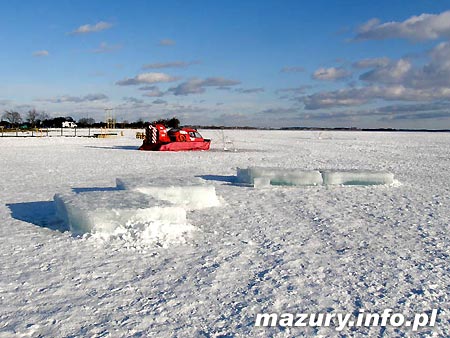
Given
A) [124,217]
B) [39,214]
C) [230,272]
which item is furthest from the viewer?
[39,214]

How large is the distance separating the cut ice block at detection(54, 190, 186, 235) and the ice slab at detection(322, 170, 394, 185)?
5.11m

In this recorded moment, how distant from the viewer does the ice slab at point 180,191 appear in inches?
273

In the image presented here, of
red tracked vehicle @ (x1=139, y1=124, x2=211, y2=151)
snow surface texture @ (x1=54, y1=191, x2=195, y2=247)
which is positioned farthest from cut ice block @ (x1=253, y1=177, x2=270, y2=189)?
red tracked vehicle @ (x1=139, y1=124, x2=211, y2=151)

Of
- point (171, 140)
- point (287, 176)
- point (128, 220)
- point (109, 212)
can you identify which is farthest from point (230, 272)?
point (171, 140)

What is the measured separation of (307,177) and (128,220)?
536 cm

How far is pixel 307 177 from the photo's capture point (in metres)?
9.73

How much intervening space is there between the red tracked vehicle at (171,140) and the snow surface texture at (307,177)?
1270cm

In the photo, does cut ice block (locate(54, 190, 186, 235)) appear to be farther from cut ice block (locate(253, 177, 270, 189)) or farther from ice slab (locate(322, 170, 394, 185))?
ice slab (locate(322, 170, 394, 185))

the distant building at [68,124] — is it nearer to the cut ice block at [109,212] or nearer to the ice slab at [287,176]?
the ice slab at [287,176]

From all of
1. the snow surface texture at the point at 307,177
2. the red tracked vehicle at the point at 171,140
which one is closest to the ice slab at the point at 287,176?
the snow surface texture at the point at 307,177

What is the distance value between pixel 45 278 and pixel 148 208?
6.01 ft

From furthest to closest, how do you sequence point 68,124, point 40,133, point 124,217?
point 68,124
point 40,133
point 124,217

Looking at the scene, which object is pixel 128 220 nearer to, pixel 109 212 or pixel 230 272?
pixel 109 212

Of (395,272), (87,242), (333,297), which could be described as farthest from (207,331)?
(87,242)
